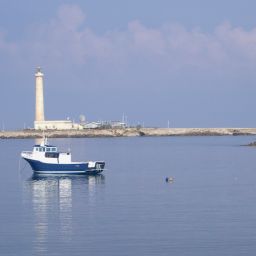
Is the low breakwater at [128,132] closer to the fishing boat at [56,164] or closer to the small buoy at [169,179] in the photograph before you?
the fishing boat at [56,164]

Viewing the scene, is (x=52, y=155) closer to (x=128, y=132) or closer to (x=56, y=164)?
(x=56, y=164)

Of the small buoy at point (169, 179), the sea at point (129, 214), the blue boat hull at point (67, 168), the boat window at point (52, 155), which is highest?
the boat window at point (52, 155)

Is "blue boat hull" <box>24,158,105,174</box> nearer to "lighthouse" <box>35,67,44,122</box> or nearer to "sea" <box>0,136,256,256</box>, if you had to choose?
"sea" <box>0,136,256,256</box>

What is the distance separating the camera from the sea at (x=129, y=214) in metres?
23.4

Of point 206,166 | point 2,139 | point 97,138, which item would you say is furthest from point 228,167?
point 2,139

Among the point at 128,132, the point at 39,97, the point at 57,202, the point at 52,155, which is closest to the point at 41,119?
the point at 39,97

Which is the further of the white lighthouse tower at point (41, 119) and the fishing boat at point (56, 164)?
the white lighthouse tower at point (41, 119)

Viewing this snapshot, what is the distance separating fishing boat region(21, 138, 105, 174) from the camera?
1858 inches

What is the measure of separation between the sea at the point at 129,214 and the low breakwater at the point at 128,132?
76.2 meters

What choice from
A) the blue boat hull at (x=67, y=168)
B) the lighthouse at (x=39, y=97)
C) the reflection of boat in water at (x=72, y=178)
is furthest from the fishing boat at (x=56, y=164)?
the lighthouse at (x=39, y=97)

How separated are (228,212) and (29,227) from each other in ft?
23.9

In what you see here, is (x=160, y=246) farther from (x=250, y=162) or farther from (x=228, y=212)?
(x=250, y=162)

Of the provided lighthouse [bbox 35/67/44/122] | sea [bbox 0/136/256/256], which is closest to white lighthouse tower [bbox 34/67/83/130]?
lighthouse [bbox 35/67/44/122]

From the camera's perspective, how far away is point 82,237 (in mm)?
24688
